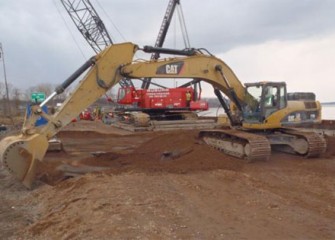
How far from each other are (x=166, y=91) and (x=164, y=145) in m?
13.2

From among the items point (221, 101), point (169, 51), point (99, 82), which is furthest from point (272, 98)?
point (99, 82)

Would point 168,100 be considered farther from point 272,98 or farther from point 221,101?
point 272,98

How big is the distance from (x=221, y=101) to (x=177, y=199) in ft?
23.9

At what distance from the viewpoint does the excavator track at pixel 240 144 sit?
39.5 ft

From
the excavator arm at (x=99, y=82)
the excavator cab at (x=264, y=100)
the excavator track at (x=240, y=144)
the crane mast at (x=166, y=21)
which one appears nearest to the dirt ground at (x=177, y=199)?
the excavator track at (x=240, y=144)

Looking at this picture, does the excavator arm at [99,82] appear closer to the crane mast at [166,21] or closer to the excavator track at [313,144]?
the excavator track at [313,144]

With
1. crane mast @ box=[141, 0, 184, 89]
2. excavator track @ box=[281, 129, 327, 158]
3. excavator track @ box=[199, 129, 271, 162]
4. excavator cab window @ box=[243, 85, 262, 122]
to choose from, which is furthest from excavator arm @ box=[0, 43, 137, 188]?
crane mast @ box=[141, 0, 184, 89]

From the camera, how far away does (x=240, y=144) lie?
505 inches

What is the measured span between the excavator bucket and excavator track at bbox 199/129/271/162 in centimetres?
569

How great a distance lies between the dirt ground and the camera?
6.32 metres

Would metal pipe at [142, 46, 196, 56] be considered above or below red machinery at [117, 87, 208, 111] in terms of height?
above

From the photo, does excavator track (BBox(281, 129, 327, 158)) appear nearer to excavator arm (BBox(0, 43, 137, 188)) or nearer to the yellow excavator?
the yellow excavator

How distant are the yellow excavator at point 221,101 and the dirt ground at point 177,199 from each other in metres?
0.59

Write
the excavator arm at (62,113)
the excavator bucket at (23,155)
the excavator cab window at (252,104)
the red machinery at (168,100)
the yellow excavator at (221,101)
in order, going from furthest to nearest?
the red machinery at (168,100), the excavator cab window at (252,104), the yellow excavator at (221,101), the excavator arm at (62,113), the excavator bucket at (23,155)
